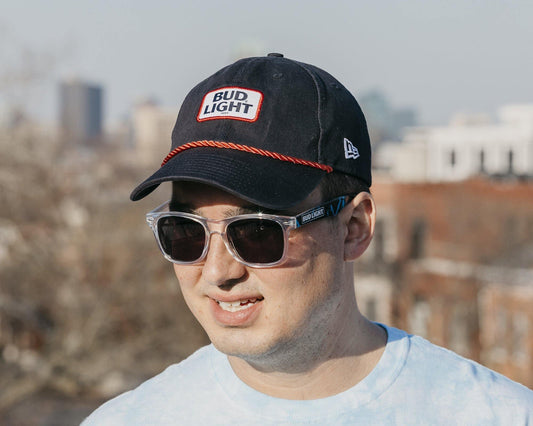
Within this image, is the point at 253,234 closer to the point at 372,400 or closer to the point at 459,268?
the point at 372,400

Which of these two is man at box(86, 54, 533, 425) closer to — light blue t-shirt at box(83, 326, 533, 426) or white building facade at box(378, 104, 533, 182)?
light blue t-shirt at box(83, 326, 533, 426)

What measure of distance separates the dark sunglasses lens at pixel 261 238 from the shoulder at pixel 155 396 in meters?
0.45

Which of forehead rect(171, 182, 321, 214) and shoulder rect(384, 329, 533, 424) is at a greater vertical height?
forehead rect(171, 182, 321, 214)

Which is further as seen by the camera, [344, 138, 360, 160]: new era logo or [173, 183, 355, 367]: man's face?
[344, 138, 360, 160]: new era logo

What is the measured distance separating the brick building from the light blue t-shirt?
21.9 m

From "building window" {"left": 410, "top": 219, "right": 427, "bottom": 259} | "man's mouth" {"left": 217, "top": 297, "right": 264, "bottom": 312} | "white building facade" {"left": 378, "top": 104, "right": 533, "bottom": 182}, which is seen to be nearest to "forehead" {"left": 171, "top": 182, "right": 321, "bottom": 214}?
"man's mouth" {"left": 217, "top": 297, "right": 264, "bottom": 312}

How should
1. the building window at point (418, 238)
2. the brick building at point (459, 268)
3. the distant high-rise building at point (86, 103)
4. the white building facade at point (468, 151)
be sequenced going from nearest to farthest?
the brick building at point (459, 268) → the building window at point (418, 238) → the white building facade at point (468, 151) → the distant high-rise building at point (86, 103)

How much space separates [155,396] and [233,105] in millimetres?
897

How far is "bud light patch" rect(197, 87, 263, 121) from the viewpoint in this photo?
2.02m

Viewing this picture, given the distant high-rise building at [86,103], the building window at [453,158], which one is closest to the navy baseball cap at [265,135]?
the building window at [453,158]

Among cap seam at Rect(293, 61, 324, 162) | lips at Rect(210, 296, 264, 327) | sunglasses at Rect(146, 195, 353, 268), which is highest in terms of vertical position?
cap seam at Rect(293, 61, 324, 162)

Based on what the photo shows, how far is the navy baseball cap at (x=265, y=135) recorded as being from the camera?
1.95 m

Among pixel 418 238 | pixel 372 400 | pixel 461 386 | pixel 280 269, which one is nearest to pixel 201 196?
pixel 280 269

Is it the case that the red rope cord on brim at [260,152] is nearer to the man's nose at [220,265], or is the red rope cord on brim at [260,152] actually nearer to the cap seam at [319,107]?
the cap seam at [319,107]
